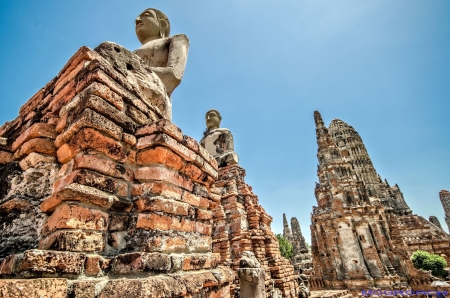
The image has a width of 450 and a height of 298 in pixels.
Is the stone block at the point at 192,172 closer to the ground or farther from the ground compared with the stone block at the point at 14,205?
farther from the ground

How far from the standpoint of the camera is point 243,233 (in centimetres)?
541

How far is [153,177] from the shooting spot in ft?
4.59

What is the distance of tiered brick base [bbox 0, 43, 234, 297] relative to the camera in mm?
1002

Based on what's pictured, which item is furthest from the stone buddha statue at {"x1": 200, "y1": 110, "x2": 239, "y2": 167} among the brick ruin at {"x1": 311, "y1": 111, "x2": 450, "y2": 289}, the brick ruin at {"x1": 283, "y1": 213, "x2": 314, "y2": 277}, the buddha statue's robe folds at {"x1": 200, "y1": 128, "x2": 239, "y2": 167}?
the brick ruin at {"x1": 283, "y1": 213, "x2": 314, "y2": 277}

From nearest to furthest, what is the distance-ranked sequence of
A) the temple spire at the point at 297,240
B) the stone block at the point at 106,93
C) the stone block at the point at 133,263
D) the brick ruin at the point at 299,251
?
the stone block at the point at 133,263, the stone block at the point at 106,93, the brick ruin at the point at 299,251, the temple spire at the point at 297,240

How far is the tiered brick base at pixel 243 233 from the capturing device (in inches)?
208

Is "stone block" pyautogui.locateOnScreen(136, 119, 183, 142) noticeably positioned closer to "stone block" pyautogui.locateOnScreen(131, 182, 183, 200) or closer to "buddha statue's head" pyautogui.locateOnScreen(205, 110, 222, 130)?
"stone block" pyautogui.locateOnScreen(131, 182, 183, 200)

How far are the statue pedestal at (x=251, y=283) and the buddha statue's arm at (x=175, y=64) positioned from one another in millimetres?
2737

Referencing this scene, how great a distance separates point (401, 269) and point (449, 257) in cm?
1247

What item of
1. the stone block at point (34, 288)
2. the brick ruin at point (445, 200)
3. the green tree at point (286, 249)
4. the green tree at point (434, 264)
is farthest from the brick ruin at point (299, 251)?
the brick ruin at point (445, 200)

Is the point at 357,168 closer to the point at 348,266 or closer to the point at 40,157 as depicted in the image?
the point at 348,266

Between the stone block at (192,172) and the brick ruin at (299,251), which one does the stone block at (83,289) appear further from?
the brick ruin at (299,251)

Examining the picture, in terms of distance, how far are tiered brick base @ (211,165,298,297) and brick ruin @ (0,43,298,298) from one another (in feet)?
12.6

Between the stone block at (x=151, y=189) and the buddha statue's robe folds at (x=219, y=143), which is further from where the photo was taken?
the buddha statue's robe folds at (x=219, y=143)
